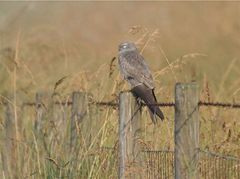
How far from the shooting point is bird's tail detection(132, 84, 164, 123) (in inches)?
300

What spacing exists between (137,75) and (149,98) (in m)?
0.73

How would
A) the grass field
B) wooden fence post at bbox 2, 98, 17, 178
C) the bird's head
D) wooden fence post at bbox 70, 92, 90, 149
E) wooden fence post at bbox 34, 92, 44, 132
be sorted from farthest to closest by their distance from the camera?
wooden fence post at bbox 34, 92, 44, 132, wooden fence post at bbox 2, 98, 17, 178, the bird's head, wooden fence post at bbox 70, 92, 90, 149, the grass field

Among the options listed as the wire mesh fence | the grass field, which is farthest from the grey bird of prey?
the wire mesh fence

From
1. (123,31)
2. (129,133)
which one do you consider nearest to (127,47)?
(129,133)

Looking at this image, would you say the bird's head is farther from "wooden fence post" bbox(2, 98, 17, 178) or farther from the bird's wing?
"wooden fence post" bbox(2, 98, 17, 178)

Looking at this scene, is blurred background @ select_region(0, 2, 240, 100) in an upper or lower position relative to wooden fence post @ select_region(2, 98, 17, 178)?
upper

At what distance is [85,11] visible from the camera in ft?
97.0

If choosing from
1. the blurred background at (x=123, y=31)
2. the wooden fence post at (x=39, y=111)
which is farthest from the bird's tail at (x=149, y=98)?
the blurred background at (x=123, y=31)

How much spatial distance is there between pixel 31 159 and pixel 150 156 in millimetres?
1672

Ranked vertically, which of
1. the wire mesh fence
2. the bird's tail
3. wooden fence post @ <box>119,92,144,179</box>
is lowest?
the wire mesh fence

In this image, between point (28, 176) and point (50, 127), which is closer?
point (28, 176)

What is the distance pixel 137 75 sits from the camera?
8469 mm

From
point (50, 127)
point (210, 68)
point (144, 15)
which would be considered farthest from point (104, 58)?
point (144, 15)

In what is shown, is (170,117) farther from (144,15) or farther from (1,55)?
(144,15)
